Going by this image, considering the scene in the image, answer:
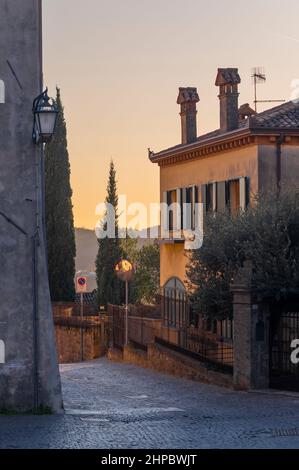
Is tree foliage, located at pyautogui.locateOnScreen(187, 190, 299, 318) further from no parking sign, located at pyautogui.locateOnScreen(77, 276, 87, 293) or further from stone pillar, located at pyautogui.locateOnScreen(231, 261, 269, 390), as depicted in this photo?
no parking sign, located at pyautogui.locateOnScreen(77, 276, 87, 293)

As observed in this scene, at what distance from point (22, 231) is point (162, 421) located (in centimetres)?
360

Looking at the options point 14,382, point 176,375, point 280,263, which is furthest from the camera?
point 176,375

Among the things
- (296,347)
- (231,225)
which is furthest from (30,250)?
(231,225)

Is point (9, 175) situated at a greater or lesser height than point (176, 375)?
greater

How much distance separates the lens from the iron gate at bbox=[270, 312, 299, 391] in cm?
2092

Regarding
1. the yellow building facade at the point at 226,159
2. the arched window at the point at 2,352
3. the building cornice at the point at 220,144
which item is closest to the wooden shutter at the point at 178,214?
the yellow building facade at the point at 226,159

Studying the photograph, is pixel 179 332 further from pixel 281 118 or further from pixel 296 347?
pixel 296 347

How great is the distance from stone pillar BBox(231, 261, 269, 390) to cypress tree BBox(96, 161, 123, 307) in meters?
34.8

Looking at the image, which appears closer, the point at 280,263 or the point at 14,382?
the point at 14,382

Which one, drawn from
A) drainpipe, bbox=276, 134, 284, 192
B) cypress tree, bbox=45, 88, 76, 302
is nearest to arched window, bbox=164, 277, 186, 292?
drainpipe, bbox=276, 134, 284, 192

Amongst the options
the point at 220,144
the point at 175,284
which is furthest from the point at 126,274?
the point at 220,144

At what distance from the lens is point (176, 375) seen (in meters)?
27.6
